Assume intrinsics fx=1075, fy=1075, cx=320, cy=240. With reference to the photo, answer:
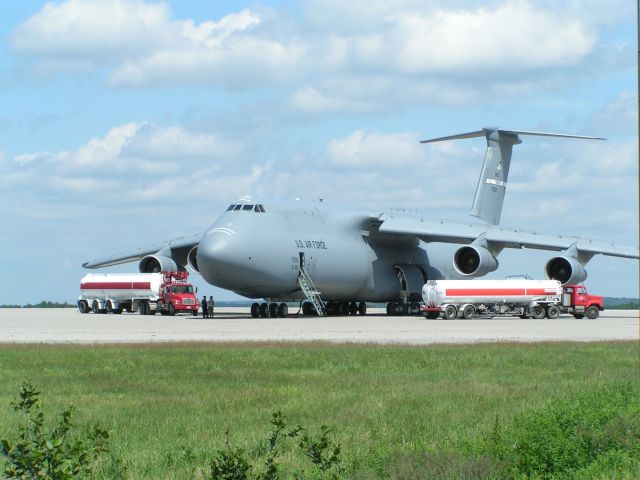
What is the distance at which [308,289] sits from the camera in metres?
47.3

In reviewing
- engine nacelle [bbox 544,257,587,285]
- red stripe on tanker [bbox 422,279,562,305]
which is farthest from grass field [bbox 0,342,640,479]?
engine nacelle [bbox 544,257,587,285]

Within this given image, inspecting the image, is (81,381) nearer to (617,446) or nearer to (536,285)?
(617,446)

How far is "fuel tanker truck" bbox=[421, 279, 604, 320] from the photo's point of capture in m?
47.4

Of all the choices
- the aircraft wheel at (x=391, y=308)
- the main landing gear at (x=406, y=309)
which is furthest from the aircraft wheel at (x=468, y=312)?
the aircraft wheel at (x=391, y=308)

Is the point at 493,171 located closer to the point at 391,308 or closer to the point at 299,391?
the point at 391,308

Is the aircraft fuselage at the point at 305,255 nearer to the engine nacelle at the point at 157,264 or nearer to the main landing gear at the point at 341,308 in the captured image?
the main landing gear at the point at 341,308

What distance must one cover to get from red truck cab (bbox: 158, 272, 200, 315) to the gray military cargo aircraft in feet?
3.80

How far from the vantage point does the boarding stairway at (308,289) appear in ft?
153

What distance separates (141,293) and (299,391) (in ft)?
126

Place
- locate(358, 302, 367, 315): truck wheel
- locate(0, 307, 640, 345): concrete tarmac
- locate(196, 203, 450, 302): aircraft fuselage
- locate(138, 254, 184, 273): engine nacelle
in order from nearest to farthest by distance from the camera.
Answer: locate(0, 307, 640, 345): concrete tarmac → locate(196, 203, 450, 302): aircraft fuselage → locate(138, 254, 184, 273): engine nacelle → locate(358, 302, 367, 315): truck wheel

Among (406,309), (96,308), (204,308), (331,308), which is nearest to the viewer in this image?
(204,308)

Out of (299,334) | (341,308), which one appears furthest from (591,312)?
(299,334)

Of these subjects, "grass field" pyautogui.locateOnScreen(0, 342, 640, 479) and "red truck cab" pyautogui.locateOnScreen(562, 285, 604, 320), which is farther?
"red truck cab" pyautogui.locateOnScreen(562, 285, 604, 320)

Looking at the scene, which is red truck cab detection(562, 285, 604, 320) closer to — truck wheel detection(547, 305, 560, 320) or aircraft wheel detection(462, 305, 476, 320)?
truck wheel detection(547, 305, 560, 320)
